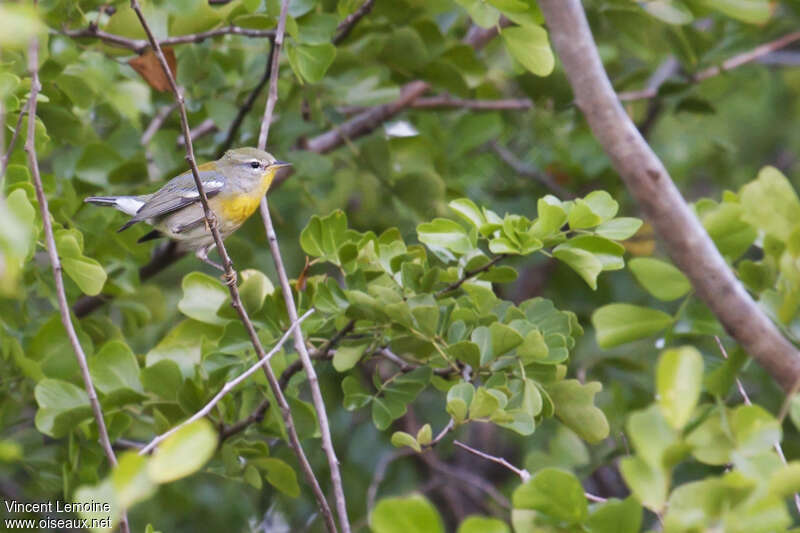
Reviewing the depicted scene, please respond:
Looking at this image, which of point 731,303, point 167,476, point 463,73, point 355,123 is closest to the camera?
point 167,476

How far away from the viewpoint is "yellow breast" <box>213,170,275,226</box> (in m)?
4.02

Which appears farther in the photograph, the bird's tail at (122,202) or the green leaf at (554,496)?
the bird's tail at (122,202)

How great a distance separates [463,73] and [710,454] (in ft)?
9.24

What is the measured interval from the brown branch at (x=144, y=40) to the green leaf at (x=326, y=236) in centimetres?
82

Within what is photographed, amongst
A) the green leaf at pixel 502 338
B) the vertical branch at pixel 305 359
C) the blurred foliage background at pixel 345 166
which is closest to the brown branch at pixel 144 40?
the blurred foliage background at pixel 345 166

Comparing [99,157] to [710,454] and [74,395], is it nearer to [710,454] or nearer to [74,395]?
[74,395]

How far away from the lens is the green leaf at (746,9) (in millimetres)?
3510

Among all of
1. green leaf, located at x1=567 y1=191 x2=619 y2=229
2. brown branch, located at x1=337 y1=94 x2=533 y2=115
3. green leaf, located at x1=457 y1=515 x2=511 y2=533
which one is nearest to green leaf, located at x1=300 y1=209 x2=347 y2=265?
green leaf, located at x1=567 y1=191 x2=619 y2=229

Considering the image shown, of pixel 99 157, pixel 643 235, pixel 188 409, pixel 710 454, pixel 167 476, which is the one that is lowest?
pixel 643 235

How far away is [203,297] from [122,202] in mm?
731

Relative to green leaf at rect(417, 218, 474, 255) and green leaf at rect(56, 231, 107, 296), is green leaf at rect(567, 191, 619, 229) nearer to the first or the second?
green leaf at rect(417, 218, 474, 255)

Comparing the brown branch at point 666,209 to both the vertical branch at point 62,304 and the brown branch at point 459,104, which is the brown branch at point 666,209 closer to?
the vertical branch at point 62,304

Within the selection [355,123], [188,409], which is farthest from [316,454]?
[188,409]

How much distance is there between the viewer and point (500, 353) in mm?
2576
